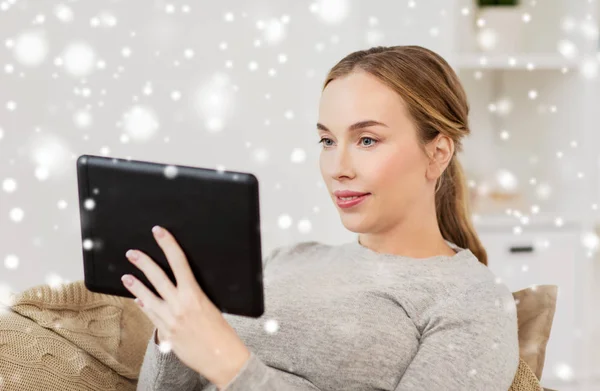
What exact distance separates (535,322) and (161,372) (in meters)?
0.66

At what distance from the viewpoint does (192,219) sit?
34.2 inches

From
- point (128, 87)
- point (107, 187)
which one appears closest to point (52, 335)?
point (107, 187)

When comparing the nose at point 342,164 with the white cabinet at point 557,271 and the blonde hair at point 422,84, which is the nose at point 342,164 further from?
the white cabinet at point 557,271

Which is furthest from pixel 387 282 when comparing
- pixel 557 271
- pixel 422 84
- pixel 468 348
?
pixel 557 271

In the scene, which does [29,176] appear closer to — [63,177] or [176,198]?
Answer: [63,177]

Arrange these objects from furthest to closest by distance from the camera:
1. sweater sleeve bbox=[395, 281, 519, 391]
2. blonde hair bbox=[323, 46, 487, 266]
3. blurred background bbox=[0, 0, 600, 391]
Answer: blurred background bbox=[0, 0, 600, 391] → blonde hair bbox=[323, 46, 487, 266] → sweater sleeve bbox=[395, 281, 519, 391]

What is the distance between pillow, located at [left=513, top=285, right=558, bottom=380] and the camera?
1232 mm

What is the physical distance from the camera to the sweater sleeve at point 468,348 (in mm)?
983

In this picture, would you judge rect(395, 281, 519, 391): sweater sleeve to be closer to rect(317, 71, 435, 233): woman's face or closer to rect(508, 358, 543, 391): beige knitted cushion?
rect(508, 358, 543, 391): beige knitted cushion

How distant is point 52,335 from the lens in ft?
3.80

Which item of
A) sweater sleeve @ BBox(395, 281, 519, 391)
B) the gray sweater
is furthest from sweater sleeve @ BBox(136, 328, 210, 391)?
sweater sleeve @ BBox(395, 281, 519, 391)

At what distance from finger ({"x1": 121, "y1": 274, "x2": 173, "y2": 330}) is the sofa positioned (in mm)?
308

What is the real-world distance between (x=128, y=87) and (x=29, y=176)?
14.1 inches

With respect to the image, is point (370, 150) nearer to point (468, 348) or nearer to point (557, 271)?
point (468, 348)
